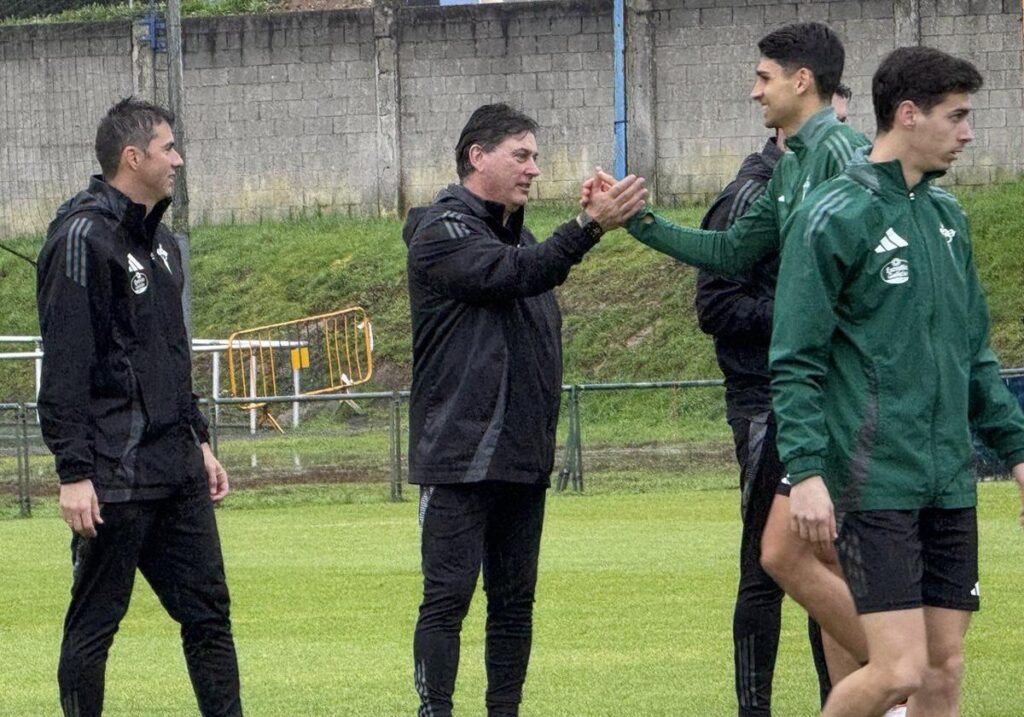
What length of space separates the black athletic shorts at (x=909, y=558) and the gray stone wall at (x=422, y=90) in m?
21.5

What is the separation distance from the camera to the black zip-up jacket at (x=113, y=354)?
256 inches

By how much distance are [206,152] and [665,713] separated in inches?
899

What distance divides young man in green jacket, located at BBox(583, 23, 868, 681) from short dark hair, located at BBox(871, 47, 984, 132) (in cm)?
63

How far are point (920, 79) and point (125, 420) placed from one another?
280cm

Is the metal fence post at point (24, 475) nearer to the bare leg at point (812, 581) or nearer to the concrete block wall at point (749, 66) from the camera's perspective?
the concrete block wall at point (749, 66)

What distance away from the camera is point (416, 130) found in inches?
1131

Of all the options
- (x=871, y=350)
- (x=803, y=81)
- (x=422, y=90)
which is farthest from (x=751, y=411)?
(x=422, y=90)

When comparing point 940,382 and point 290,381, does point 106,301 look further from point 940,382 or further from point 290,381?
point 290,381

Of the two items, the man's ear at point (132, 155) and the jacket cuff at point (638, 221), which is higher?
the man's ear at point (132, 155)

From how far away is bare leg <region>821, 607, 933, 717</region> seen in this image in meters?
5.35

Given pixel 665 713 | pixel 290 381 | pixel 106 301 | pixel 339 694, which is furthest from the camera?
pixel 290 381

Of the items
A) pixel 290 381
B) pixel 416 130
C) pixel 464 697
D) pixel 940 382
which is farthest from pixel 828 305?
pixel 416 130

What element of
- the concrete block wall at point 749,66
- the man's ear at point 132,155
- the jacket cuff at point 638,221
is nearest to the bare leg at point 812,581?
the jacket cuff at point 638,221

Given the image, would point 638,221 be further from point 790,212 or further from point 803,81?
point 803,81
